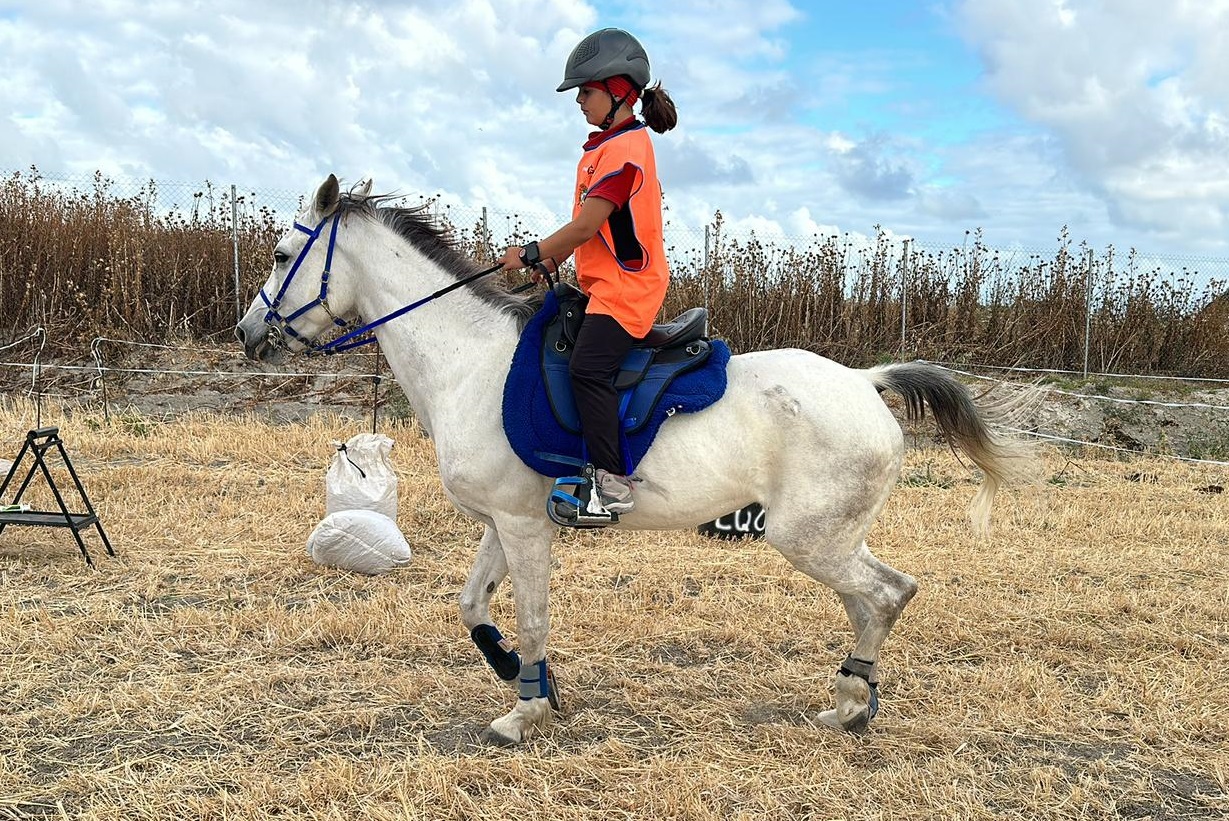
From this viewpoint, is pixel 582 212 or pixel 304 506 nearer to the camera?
pixel 582 212

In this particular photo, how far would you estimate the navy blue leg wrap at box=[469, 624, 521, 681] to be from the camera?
4.25m

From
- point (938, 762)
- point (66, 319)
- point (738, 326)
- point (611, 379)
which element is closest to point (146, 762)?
point (611, 379)

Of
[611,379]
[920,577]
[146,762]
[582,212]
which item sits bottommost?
[146,762]

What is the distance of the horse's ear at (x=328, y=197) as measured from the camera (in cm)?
412

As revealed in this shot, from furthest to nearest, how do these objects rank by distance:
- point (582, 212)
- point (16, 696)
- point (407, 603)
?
point (407, 603) → point (16, 696) → point (582, 212)

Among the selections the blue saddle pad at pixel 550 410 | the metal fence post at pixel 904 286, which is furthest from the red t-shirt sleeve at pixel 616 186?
the metal fence post at pixel 904 286

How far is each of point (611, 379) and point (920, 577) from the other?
342 centimetres

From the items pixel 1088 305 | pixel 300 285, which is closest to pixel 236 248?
pixel 300 285

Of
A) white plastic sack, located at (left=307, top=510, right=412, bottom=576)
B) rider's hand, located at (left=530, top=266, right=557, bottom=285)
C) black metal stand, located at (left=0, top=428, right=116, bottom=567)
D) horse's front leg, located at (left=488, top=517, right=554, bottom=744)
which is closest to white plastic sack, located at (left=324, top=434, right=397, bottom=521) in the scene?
white plastic sack, located at (left=307, top=510, right=412, bottom=576)

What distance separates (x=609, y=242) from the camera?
3.82m

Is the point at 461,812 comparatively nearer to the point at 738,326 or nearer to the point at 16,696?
the point at 16,696

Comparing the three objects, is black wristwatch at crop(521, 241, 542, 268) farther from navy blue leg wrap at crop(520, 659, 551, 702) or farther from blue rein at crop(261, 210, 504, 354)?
navy blue leg wrap at crop(520, 659, 551, 702)

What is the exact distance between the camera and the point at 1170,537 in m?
7.38

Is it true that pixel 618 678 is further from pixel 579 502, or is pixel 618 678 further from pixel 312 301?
pixel 312 301
